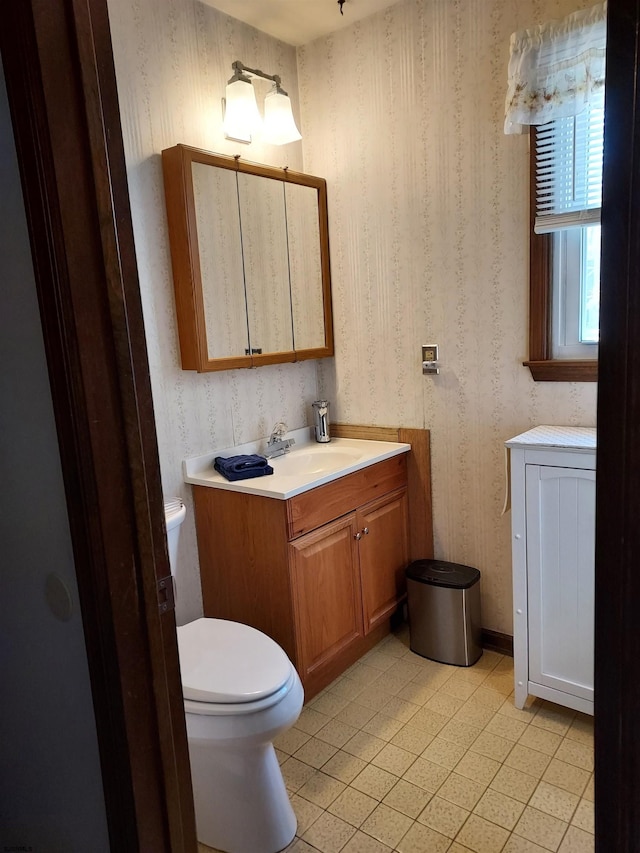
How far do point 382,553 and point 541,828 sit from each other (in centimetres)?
113

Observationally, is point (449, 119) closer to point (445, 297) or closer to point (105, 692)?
point (445, 297)

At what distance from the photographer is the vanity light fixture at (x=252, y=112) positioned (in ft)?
7.55

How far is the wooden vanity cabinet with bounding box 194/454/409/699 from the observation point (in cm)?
206

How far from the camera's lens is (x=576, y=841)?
1.54 m

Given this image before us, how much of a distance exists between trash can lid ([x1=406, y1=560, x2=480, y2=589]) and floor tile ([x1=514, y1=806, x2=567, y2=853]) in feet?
2.71

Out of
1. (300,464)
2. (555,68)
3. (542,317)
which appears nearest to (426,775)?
(300,464)

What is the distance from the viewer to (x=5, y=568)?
1.11 metres

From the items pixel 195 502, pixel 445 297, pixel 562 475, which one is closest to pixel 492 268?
pixel 445 297

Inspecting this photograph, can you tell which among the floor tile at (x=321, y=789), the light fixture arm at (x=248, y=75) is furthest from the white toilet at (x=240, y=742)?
the light fixture arm at (x=248, y=75)

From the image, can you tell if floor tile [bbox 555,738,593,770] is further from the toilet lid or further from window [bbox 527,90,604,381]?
window [bbox 527,90,604,381]

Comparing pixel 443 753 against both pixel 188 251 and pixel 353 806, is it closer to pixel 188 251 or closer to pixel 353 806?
pixel 353 806

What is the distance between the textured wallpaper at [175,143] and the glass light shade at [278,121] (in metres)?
0.09

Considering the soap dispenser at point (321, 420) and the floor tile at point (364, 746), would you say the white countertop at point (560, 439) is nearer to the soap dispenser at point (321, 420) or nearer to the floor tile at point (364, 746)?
the soap dispenser at point (321, 420)

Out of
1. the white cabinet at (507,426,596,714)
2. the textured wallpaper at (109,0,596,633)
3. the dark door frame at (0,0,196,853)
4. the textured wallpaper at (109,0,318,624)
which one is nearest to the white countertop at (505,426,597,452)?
the white cabinet at (507,426,596,714)
